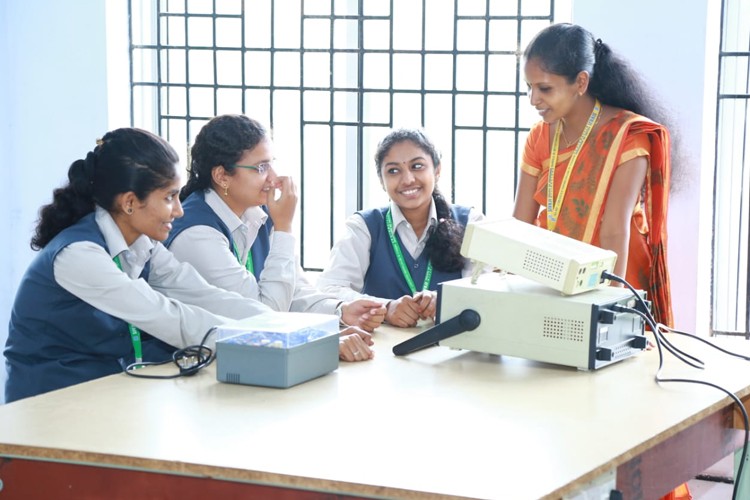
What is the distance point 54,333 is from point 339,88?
1976 millimetres

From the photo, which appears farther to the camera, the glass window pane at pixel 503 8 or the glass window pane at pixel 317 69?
the glass window pane at pixel 317 69

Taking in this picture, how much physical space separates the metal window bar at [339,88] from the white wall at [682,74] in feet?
1.48

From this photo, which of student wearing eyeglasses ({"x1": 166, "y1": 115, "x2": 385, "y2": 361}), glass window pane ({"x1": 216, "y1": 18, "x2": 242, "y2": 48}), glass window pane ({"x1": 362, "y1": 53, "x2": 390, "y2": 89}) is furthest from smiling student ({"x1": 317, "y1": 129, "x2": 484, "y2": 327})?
glass window pane ({"x1": 216, "y1": 18, "x2": 242, "y2": 48})

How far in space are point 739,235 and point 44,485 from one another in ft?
8.59

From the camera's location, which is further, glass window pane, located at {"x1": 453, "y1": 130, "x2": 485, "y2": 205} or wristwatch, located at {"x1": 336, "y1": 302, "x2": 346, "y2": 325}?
glass window pane, located at {"x1": 453, "y1": 130, "x2": 485, "y2": 205}

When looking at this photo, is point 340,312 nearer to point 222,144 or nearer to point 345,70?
point 222,144

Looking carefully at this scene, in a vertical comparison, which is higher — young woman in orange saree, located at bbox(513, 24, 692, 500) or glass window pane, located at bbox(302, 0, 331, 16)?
glass window pane, located at bbox(302, 0, 331, 16)

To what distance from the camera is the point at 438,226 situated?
2.88 meters

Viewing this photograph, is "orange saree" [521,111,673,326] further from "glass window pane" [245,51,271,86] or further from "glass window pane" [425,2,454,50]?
"glass window pane" [245,51,271,86]

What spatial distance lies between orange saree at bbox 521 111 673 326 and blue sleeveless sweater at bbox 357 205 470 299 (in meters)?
0.40

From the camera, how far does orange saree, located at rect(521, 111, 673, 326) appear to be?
258cm

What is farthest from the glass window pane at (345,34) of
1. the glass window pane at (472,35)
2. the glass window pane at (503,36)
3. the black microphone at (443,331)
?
the black microphone at (443,331)

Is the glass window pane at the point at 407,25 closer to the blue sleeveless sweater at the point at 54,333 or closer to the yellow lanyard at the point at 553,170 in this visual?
the yellow lanyard at the point at 553,170

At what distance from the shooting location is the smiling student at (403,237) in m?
2.86
